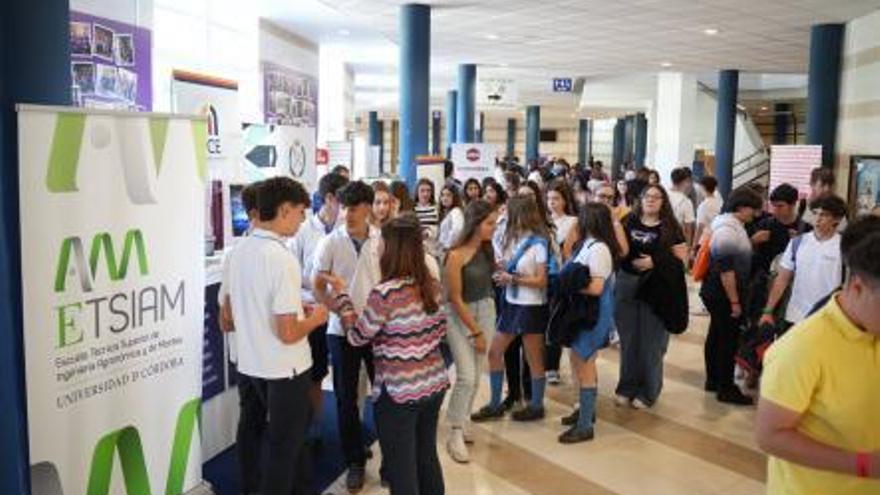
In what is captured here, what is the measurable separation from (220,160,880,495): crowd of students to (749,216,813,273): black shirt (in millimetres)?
10

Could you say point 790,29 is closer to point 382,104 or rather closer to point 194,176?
point 194,176

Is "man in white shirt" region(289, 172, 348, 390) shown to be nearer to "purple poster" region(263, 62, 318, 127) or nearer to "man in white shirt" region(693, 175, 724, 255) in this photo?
"man in white shirt" region(693, 175, 724, 255)

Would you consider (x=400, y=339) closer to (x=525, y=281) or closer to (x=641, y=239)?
(x=525, y=281)

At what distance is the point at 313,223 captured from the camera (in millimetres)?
4340

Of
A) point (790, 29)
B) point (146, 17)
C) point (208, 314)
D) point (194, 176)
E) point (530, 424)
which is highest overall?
point (790, 29)

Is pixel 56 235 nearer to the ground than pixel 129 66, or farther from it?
nearer to the ground

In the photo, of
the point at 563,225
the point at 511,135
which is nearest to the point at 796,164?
the point at 563,225

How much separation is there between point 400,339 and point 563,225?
2.92 metres

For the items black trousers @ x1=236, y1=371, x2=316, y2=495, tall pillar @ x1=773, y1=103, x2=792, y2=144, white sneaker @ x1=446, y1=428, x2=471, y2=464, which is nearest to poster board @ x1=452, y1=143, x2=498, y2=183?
white sneaker @ x1=446, y1=428, x2=471, y2=464

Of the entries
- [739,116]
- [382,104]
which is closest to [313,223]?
[739,116]

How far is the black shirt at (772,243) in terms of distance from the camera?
18.3 ft

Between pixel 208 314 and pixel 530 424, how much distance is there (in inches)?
84.1

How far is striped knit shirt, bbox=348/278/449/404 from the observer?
9.79ft

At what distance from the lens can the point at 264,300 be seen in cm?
302
